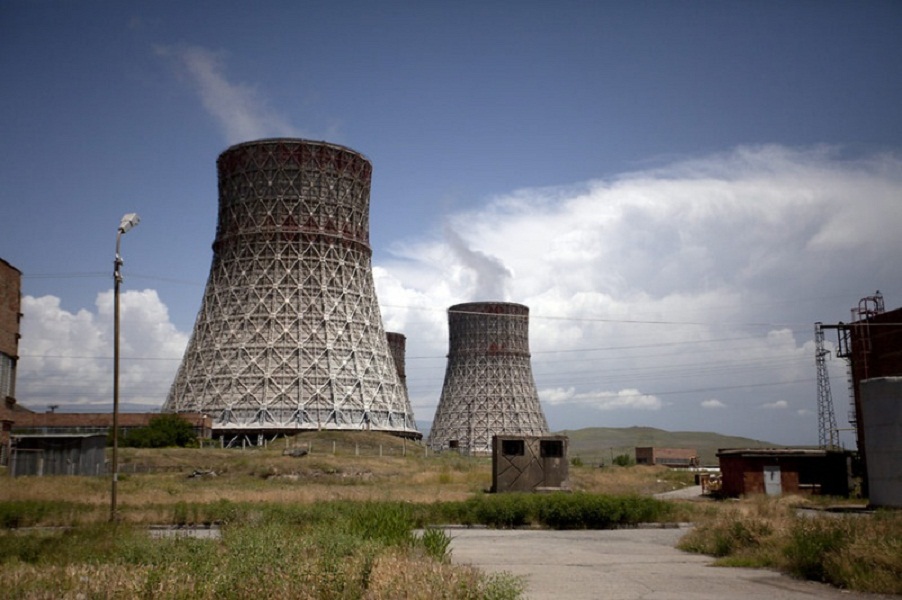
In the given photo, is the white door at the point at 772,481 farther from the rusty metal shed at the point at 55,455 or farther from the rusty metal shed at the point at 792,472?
the rusty metal shed at the point at 55,455

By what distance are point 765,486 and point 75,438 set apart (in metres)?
32.2

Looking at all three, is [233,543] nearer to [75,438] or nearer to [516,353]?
[75,438]

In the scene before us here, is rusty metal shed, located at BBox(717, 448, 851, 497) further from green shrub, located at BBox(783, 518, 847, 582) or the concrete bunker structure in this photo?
green shrub, located at BBox(783, 518, 847, 582)

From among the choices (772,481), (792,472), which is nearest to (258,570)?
(772,481)

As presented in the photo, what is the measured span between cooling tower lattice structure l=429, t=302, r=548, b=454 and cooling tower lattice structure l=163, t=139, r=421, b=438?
89.6 feet

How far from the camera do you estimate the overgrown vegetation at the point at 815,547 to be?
11.1 m

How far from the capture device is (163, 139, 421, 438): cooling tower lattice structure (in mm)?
53094

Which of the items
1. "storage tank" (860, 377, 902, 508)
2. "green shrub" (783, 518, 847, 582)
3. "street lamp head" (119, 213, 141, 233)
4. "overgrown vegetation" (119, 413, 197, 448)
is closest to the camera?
"green shrub" (783, 518, 847, 582)

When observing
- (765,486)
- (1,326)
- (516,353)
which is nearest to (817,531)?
(765,486)

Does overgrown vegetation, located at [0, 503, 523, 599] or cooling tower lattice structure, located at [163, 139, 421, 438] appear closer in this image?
overgrown vegetation, located at [0, 503, 523, 599]

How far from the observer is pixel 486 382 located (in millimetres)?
83125

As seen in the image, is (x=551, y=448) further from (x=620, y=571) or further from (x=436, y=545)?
(x=436, y=545)

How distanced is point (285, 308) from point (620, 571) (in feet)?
141

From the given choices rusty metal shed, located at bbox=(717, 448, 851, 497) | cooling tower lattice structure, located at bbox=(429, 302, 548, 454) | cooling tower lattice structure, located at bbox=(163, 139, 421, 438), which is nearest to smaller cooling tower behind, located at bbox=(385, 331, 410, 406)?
cooling tower lattice structure, located at bbox=(429, 302, 548, 454)
